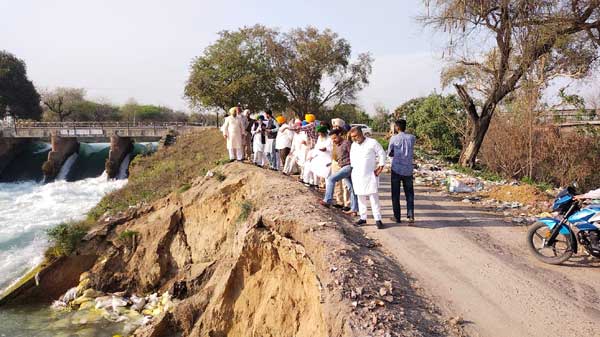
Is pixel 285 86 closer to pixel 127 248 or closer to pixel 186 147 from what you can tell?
pixel 186 147

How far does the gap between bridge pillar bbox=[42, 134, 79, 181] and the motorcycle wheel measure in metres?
30.3

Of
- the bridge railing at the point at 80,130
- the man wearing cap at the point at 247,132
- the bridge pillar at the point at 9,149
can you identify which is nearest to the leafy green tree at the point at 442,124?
the man wearing cap at the point at 247,132

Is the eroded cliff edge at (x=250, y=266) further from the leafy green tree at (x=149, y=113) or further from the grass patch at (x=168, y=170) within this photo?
the leafy green tree at (x=149, y=113)

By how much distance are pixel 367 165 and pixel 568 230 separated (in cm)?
297

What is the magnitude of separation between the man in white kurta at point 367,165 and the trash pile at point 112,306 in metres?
5.51

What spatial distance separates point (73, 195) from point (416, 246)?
23.7m

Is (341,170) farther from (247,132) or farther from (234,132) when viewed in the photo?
(247,132)

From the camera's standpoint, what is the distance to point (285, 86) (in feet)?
97.7

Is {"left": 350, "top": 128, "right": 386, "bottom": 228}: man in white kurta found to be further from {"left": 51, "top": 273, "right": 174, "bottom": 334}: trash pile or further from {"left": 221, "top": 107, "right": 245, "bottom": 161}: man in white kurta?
{"left": 51, "top": 273, "right": 174, "bottom": 334}: trash pile

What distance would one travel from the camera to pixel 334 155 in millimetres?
7992

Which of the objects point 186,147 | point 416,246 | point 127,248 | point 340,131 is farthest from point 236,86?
point 416,246

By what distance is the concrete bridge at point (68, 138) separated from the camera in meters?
28.9

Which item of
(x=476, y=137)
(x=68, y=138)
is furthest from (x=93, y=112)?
(x=476, y=137)

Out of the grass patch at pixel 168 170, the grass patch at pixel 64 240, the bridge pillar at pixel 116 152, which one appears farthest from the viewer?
the bridge pillar at pixel 116 152
